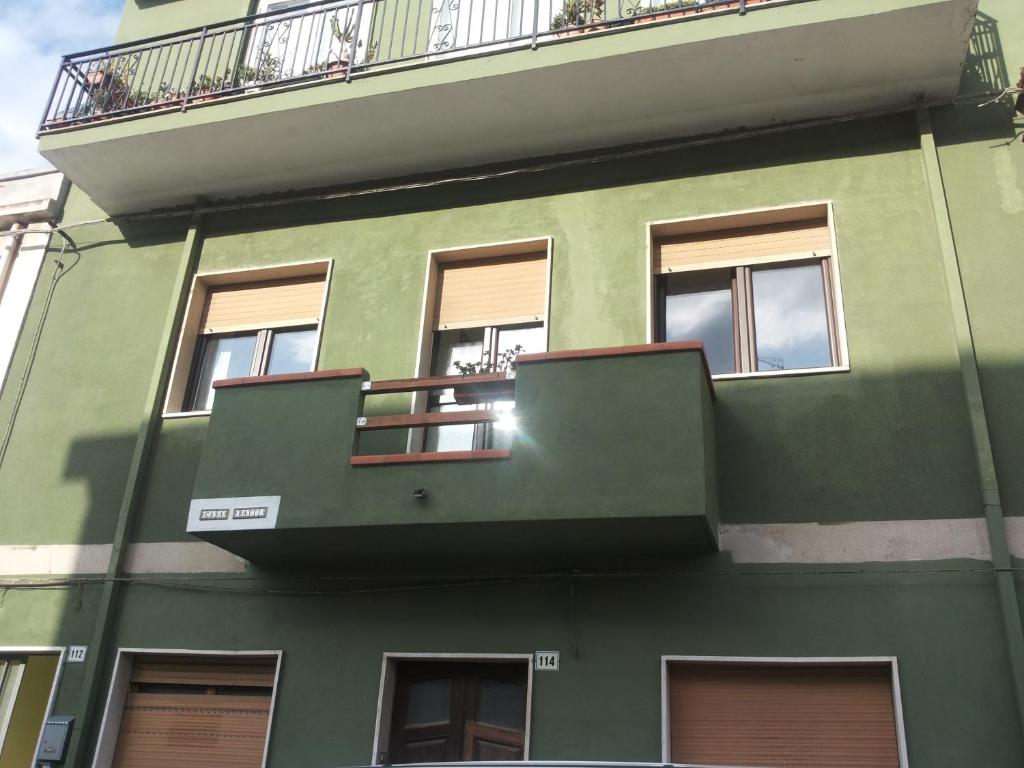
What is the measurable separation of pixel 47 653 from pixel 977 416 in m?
7.86

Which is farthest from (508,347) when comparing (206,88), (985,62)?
(985,62)

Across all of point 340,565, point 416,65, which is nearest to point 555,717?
point 340,565

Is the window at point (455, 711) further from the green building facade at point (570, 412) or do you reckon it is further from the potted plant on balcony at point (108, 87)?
the potted plant on balcony at point (108, 87)

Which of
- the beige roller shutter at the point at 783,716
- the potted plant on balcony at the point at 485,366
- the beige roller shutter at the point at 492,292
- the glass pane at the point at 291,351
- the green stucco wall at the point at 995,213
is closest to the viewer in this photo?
the beige roller shutter at the point at 783,716

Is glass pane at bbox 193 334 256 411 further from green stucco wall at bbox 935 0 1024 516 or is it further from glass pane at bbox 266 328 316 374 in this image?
green stucco wall at bbox 935 0 1024 516

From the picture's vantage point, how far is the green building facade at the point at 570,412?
660 centimetres

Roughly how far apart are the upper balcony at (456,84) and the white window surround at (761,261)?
2.95 ft

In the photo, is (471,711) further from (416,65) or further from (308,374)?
(416,65)

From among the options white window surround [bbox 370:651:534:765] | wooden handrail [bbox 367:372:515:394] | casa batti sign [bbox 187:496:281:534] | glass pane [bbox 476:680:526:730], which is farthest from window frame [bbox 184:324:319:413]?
glass pane [bbox 476:680:526:730]

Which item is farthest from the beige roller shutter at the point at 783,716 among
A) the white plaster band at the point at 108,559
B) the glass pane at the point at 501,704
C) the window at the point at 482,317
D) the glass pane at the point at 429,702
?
the white plaster band at the point at 108,559

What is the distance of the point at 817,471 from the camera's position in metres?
7.02

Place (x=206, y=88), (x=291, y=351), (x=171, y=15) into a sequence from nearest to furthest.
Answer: (x=291, y=351) < (x=206, y=88) < (x=171, y=15)

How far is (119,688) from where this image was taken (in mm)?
8047

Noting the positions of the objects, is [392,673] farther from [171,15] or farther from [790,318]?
[171,15]
